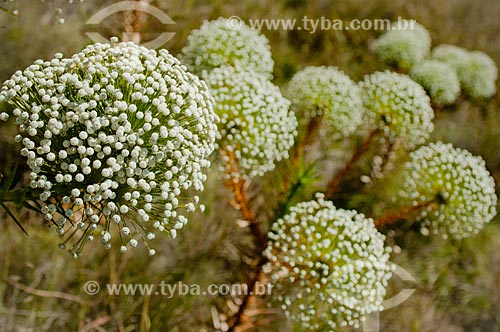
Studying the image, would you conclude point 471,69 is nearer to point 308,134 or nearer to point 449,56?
point 449,56

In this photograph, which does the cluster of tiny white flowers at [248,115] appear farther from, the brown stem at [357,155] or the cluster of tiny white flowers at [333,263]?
the brown stem at [357,155]

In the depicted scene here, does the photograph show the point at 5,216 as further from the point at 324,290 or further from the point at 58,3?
the point at 324,290

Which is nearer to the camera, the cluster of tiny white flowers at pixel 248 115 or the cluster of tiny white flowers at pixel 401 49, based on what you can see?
the cluster of tiny white flowers at pixel 248 115

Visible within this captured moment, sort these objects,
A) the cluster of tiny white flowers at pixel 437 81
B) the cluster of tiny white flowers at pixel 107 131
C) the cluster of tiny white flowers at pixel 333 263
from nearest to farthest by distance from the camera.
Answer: the cluster of tiny white flowers at pixel 107 131 → the cluster of tiny white flowers at pixel 333 263 → the cluster of tiny white flowers at pixel 437 81

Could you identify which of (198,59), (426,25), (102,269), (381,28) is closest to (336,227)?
(198,59)

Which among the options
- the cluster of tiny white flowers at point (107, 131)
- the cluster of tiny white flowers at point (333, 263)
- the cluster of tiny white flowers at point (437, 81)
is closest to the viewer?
the cluster of tiny white flowers at point (107, 131)
